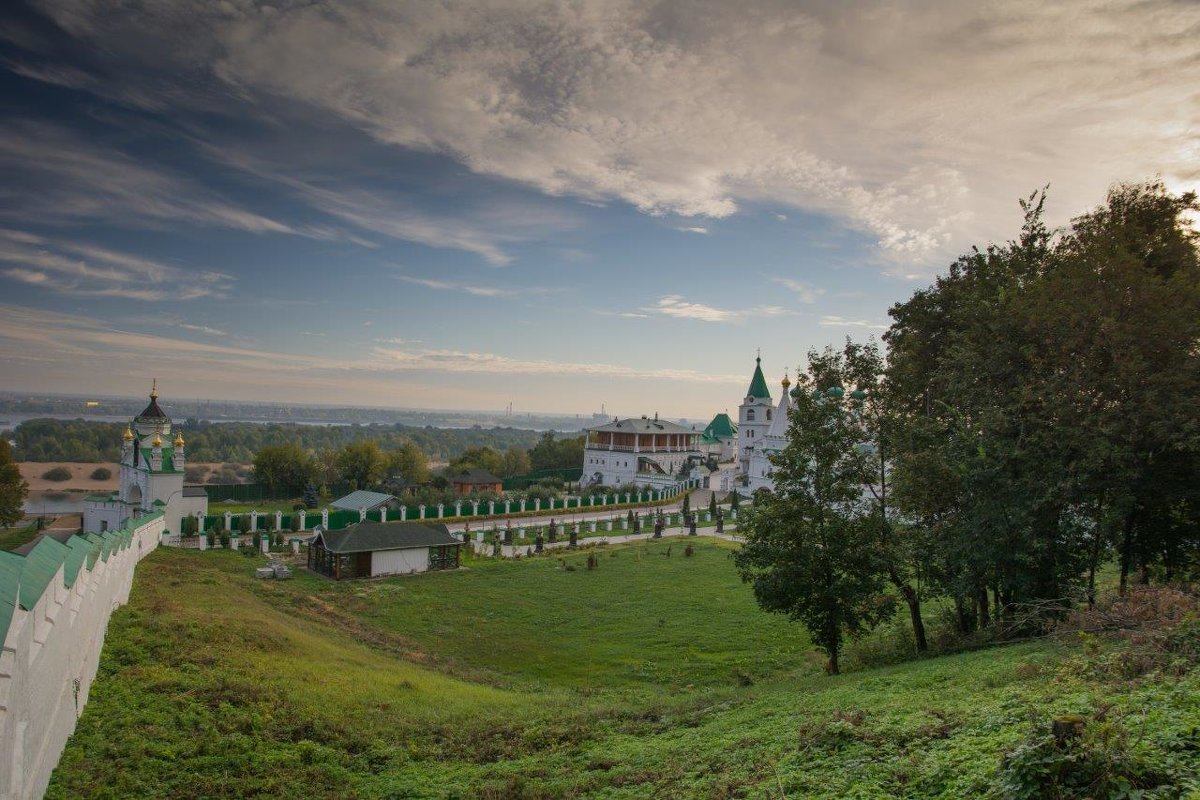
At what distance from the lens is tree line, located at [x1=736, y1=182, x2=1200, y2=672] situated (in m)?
11.9

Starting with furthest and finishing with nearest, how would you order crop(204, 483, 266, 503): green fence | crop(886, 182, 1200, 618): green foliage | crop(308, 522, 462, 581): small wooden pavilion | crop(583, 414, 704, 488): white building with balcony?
crop(583, 414, 704, 488): white building with balcony
crop(204, 483, 266, 503): green fence
crop(308, 522, 462, 581): small wooden pavilion
crop(886, 182, 1200, 618): green foliage

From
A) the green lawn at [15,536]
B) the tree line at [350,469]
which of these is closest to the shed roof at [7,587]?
the green lawn at [15,536]

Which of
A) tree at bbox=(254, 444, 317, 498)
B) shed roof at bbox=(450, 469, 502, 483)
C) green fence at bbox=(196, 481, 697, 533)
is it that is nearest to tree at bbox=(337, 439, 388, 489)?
tree at bbox=(254, 444, 317, 498)

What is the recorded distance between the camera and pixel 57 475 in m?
72.8

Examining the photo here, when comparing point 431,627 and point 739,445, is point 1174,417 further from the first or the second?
point 739,445

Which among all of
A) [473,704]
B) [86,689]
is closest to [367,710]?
[473,704]

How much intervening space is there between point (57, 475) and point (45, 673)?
278 ft

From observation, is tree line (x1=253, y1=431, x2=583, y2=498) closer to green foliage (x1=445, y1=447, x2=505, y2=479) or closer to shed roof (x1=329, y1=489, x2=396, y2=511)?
green foliage (x1=445, y1=447, x2=505, y2=479)

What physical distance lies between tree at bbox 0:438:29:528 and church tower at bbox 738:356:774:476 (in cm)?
5429

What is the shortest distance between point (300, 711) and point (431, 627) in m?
10.1

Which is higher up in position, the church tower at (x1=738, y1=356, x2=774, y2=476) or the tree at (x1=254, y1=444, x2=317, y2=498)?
the church tower at (x1=738, y1=356, x2=774, y2=476)

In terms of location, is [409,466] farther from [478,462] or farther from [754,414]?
[754,414]

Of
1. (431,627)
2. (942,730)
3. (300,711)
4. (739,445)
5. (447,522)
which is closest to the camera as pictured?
(942,730)

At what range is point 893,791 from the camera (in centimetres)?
565
